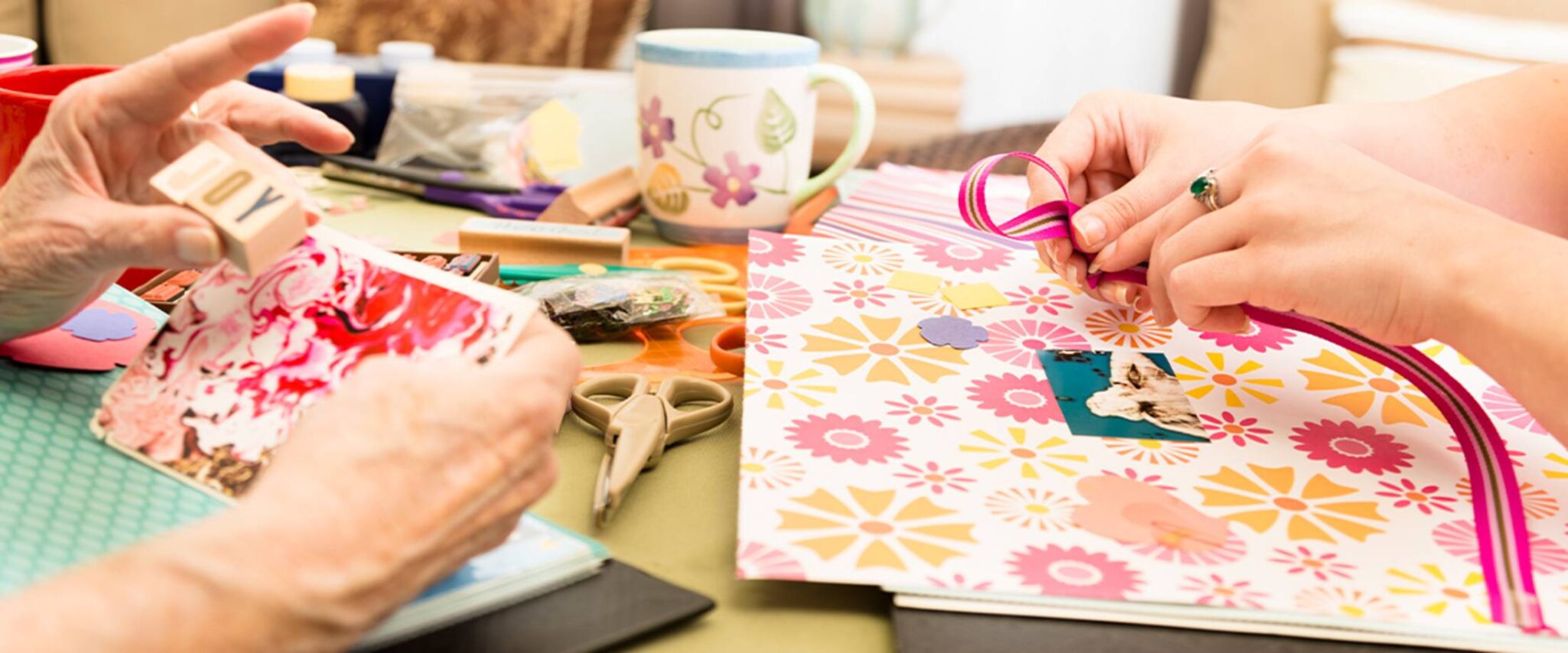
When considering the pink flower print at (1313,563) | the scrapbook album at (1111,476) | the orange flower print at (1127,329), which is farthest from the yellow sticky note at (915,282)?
the pink flower print at (1313,563)

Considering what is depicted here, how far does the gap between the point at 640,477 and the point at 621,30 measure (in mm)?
1821

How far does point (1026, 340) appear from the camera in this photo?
27.4 inches

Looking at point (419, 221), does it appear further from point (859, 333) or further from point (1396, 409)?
point (1396, 409)

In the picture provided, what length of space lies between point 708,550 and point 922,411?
0.15 meters

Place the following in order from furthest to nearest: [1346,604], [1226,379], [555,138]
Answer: [555,138] < [1226,379] < [1346,604]

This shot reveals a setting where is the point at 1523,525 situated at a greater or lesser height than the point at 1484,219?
lesser

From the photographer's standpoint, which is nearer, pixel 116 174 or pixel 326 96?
pixel 116 174

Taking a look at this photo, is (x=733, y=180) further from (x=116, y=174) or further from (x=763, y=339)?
(x=116, y=174)

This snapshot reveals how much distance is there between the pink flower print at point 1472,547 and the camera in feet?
1.58

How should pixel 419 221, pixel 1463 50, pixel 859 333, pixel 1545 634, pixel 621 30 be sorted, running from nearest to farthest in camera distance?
1. pixel 1545 634
2. pixel 859 333
3. pixel 419 221
4. pixel 1463 50
5. pixel 621 30

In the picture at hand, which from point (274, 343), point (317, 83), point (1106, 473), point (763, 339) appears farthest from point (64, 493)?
point (317, 83)

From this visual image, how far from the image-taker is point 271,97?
0.60 meters

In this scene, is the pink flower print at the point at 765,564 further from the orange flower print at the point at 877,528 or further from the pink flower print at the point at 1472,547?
the pink flower print at the point at 1472,547

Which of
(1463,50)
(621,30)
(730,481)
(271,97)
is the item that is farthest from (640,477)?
Answer: (621,30)
